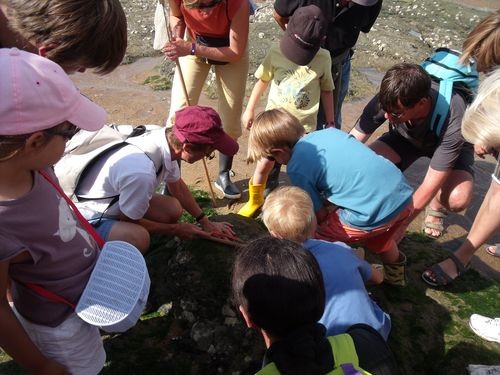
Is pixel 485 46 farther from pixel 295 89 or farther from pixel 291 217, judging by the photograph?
pixel 291 217

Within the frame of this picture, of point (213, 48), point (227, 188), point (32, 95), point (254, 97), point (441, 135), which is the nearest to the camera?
point (32, 95)

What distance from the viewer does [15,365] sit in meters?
2.54

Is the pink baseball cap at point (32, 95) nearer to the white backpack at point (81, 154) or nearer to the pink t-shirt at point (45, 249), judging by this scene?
the pink t-shirt at point (45, 249)

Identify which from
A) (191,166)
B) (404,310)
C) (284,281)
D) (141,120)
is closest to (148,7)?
(141,120)

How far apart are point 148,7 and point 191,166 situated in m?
7.61

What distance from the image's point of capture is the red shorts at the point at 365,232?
3129mm

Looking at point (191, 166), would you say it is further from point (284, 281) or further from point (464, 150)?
point (284, 281)

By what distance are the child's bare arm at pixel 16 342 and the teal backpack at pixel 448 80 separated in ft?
10.0

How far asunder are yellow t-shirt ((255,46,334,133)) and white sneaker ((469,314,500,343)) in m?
2.09

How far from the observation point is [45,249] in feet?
5.95

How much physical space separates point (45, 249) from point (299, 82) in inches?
110

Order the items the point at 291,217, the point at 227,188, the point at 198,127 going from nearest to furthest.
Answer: the point at 291,217 → the point at 198,127 → the point at 227,188

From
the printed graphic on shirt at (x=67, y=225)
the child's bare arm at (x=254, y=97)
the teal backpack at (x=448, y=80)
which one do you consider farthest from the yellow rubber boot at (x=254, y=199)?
the printed graphic on shirt at (x=67, y=225)

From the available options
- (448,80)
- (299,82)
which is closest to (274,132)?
(299,82)
